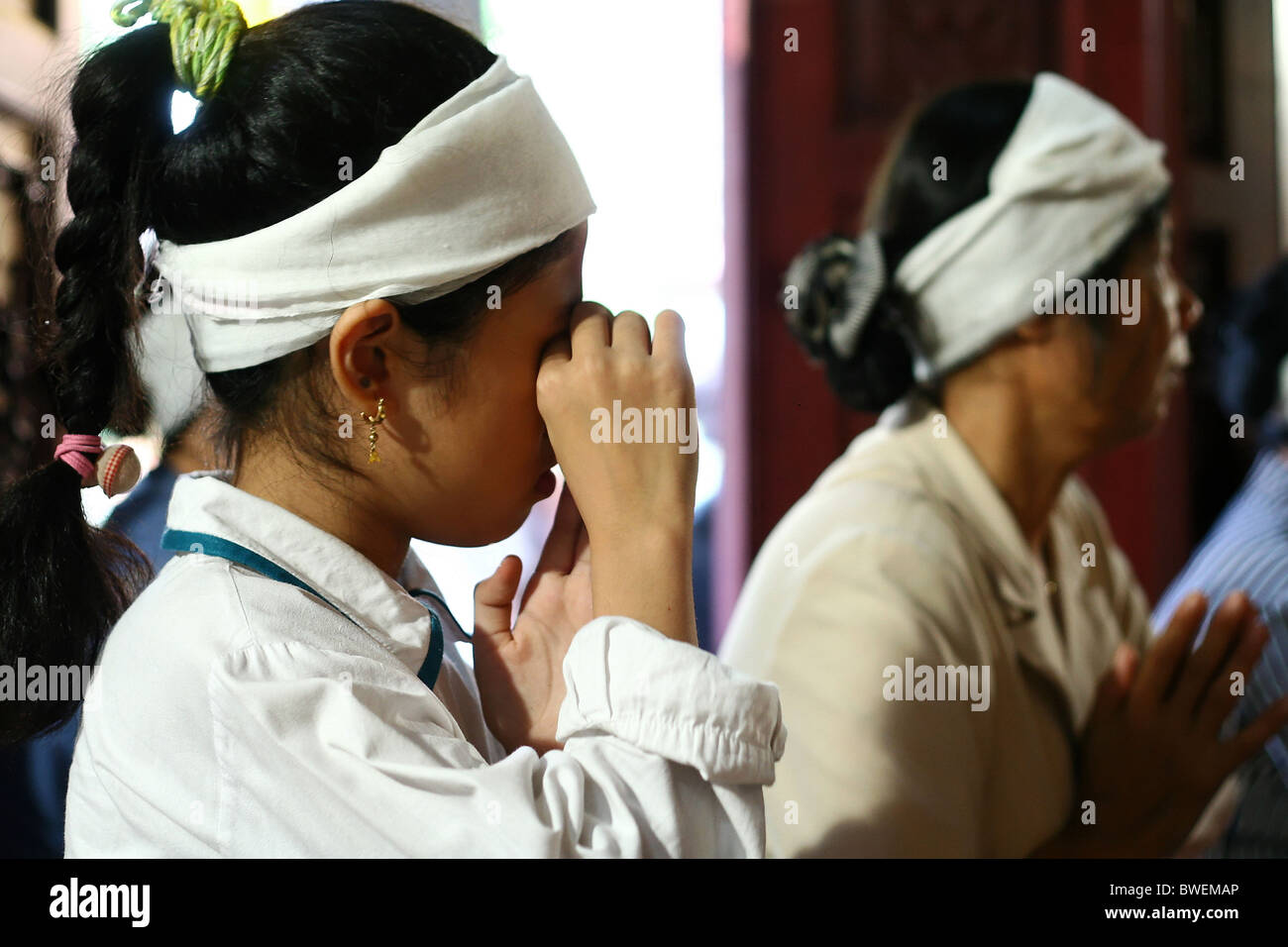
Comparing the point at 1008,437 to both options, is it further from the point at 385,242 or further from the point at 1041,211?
the point at 385,242

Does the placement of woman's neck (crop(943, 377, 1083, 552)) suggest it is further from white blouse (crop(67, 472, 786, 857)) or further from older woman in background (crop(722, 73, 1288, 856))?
white blouse (crop(67, 472, 786, 857))

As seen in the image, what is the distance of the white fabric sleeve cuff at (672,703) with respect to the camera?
53cm

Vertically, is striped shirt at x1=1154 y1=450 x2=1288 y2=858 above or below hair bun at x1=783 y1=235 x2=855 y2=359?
below

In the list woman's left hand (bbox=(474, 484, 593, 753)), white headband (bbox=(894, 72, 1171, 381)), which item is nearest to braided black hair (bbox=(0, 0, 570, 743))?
woman's left hand (bbox=(474, 484, 593, 753))

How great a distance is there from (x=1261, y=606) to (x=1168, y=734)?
255mm

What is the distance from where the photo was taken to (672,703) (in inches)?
21.0

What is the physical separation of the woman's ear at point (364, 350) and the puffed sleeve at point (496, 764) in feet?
0.44

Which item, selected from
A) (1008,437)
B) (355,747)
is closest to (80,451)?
(355,747)

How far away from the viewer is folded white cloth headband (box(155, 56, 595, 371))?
0.57 meters

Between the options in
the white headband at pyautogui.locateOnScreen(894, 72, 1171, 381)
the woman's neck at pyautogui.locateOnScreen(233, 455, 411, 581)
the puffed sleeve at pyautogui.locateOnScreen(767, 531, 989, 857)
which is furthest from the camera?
the white headband at pyautogui.locateOnScreen(894, 72, 1171, 381)

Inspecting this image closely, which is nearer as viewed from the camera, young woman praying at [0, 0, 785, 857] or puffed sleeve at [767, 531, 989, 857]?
young woman praying at [0, 0, 785, 857]

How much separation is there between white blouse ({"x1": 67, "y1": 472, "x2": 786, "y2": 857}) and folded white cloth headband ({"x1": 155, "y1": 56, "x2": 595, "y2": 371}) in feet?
0.34

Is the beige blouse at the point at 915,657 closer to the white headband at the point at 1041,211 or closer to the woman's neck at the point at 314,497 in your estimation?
the white headband at the point at 1041,211

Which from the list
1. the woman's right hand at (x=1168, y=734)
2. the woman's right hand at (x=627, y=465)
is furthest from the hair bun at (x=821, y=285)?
the woman's right hand at (x=627, y=465)
